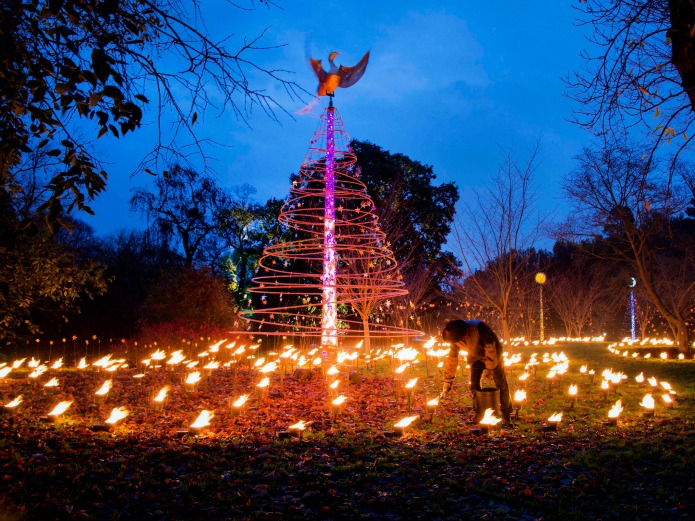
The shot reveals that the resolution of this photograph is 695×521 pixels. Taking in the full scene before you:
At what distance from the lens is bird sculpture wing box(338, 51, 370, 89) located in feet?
41.1

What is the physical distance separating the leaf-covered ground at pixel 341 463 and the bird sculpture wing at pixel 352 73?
8.08 meters

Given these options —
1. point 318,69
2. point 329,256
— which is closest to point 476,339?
point 329,256

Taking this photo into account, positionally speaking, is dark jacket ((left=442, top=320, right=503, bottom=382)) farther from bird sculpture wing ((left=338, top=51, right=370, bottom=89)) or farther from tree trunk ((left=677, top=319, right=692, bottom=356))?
tree trunk ((left=677, top=319, right=692, bottom=356))

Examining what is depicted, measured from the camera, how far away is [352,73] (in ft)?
41.4

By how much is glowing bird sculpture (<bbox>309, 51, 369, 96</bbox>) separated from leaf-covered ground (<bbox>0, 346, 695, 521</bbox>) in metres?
7.99

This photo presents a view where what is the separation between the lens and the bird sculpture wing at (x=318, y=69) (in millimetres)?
12570

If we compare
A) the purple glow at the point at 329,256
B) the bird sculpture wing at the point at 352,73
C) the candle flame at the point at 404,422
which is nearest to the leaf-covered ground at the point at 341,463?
the candle flame at the point at 404,422

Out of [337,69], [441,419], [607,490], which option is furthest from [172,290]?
[607,490]

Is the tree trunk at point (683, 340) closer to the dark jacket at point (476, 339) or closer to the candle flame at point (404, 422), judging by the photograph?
the dark jacket at point (476, 339)

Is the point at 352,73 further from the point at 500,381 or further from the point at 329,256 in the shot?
the point at 500,381

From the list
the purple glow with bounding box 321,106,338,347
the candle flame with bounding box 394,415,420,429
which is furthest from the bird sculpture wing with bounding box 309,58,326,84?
the candle flame with bounding box 394,415,420,429

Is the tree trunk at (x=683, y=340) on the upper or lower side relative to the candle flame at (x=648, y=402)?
upper

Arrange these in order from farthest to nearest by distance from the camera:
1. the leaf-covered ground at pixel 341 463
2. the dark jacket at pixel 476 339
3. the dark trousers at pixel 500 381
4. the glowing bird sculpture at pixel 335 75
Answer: the glowing bird sculpture at pixel 335 75
the dark trousers at pixel 500 381
the dark jacket at pixel 476 339
the leaf-covered ground at pixel 341 463

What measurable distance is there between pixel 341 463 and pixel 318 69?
33.7 feet
